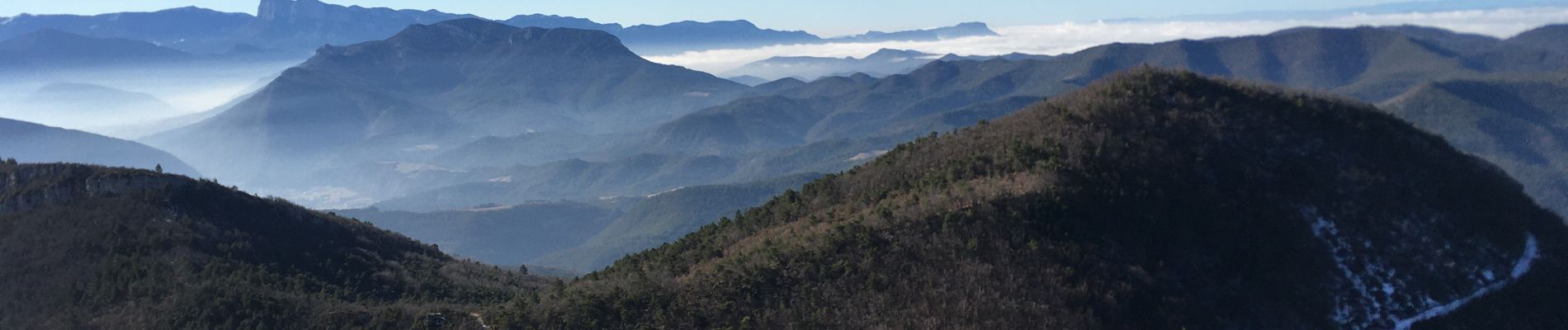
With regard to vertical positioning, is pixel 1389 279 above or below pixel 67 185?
below

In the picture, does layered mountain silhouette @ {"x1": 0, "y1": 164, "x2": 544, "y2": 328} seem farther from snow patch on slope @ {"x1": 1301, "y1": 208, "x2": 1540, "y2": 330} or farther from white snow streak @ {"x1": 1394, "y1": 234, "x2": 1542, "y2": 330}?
white snow streak @ {"x1": 1394, "y1": 234, "x2": 1542, "y2": 330}

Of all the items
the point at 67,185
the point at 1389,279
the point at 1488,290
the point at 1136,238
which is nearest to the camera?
the point at 1136,238

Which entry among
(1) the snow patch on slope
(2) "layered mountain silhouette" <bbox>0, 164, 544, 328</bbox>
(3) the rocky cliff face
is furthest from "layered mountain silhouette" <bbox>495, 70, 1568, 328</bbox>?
(3) the rocky cliff face

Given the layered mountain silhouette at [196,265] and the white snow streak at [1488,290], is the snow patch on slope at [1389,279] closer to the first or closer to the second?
the white snow streak at [1488,290]

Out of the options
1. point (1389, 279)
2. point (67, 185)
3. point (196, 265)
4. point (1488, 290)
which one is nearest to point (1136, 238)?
point (1389, 279)

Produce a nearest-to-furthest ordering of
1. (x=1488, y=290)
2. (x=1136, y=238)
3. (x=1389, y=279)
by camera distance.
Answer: (x=1136, y=238) → (x=1389, y=279) → (x=1488, y=290)

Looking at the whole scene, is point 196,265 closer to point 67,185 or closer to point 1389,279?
point 67,185

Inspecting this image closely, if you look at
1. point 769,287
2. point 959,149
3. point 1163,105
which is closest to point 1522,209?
point 1163,105
